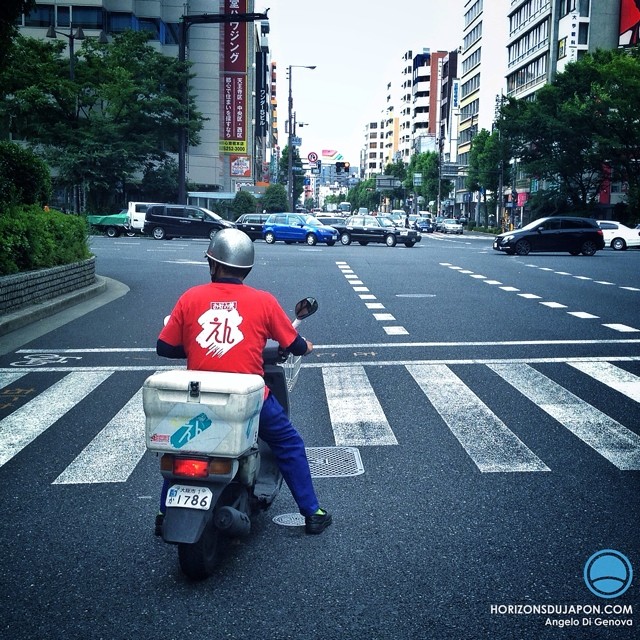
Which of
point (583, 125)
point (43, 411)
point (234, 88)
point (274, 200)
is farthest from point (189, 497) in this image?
point (274, 200)

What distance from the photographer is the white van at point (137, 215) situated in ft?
155

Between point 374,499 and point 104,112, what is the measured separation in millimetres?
51834

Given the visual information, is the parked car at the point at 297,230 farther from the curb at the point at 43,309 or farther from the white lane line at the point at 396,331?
the white lane line at the point at 396,331

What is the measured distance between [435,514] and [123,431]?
2825 mm

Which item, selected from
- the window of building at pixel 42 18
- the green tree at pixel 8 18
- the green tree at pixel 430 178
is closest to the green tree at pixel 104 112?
the window of building at pixel 42 18

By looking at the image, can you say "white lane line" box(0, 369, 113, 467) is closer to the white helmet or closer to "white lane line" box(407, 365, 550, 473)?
the white helmet

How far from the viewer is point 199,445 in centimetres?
389

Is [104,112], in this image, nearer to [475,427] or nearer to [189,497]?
[475,427]

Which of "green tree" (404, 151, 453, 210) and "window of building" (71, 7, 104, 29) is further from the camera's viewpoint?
"green tree" (404, 151, 453, 210)

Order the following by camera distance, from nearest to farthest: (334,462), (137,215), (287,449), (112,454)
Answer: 1. (287,449)
2. (334,462)
3. (112,454)
4. (137,215)

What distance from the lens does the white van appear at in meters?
47.4

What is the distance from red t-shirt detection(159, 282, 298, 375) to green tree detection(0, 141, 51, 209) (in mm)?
12154

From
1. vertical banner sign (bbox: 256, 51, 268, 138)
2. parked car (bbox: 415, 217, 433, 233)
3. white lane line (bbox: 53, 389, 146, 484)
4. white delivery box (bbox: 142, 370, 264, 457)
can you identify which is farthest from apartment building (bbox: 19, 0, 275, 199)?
white delivery box (bbox: 142, 370, 264, 457)

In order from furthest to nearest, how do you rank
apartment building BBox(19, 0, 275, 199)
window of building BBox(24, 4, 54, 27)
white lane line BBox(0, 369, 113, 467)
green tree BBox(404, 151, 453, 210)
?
green tree BBox(404, 151, 453, 210) < apartment building BBox(19, 0, 275, 199) < window of building BBox(24, 4, 54, 27) < white lane line BBox(0, 369, 113, 467)
